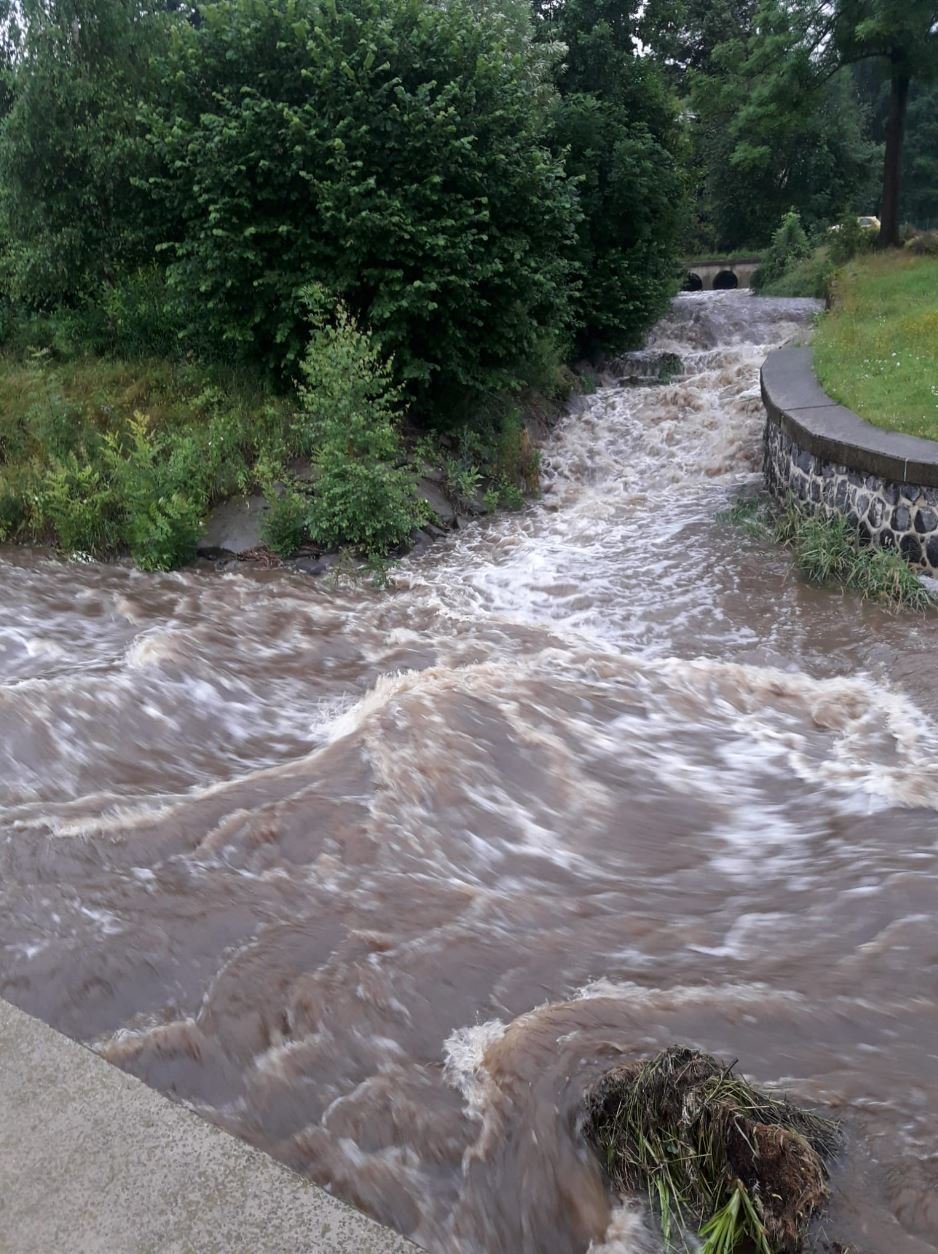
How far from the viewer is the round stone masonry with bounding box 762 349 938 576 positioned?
756 centimetres

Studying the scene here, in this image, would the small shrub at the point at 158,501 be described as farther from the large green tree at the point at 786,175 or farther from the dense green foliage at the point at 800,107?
the large green tree at the point at 786,175

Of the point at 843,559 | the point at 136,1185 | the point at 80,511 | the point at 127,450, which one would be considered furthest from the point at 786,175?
the point at 136,1185

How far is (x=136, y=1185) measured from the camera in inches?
93.6

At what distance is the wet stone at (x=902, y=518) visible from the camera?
7.67 m

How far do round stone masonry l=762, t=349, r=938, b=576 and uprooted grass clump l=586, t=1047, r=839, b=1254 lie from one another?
5591 mm

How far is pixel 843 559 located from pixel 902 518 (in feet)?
1.70

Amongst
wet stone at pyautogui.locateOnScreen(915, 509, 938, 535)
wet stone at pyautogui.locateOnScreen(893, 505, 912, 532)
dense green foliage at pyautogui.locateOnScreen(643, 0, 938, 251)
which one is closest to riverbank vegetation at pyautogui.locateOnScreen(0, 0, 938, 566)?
wet stone at pyautogui.locateOnScreen(893, 505, 912, 532)

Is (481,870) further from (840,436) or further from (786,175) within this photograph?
(786,175)

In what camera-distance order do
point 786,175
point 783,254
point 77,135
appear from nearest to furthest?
1. point 77,135
2. point 783,254
3. point 786,175

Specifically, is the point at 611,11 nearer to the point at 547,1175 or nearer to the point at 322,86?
the point at 322,86

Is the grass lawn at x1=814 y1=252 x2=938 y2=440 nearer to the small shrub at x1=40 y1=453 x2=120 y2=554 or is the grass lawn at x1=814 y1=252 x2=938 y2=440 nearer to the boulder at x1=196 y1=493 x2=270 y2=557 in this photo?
the boulder at x1=196 y1=493 x2=270 y2=557

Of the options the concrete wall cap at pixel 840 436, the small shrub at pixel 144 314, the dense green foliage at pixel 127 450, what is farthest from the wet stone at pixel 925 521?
the small shrub at pixel 144 314

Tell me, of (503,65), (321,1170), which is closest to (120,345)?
(503,65)

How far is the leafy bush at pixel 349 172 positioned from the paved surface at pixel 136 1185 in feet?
26.2
